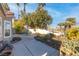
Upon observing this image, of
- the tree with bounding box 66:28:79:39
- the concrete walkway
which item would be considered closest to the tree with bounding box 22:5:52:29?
the concrete walkway

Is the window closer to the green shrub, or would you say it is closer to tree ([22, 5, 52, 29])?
tree ([22, 5, 52, 29])

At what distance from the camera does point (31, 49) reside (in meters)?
3.56

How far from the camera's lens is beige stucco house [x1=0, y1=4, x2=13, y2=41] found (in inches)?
139

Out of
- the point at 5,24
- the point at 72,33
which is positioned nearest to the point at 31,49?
the point at 5,24

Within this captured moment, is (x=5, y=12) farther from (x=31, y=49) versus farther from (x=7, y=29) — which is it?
(x=31, y=49)

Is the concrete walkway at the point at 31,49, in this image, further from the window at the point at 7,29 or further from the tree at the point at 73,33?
the tree at the point at 73,33

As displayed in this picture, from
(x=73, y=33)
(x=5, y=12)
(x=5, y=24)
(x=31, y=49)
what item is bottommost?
(x=31, y=49)

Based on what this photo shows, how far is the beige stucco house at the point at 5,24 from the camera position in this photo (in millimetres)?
3541

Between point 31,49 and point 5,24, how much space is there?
1.64 ft

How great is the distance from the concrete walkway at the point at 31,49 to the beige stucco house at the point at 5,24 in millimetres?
174

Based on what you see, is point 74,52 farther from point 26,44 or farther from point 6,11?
point 6,11

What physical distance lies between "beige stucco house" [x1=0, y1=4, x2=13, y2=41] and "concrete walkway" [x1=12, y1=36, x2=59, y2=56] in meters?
0.17

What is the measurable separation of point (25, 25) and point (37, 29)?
0.58 feet

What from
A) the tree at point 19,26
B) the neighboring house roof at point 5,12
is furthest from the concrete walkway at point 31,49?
the neighboring house roof at point 5,12
